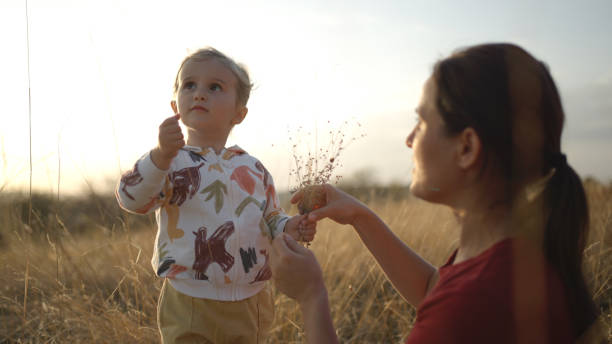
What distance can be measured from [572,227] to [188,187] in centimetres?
152

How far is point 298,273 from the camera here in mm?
1734

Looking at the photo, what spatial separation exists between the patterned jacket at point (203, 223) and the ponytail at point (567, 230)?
1.18 meters

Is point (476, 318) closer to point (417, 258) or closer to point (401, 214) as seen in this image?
point (417, 258)

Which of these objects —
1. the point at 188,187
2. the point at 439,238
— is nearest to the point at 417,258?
the point at 188,187

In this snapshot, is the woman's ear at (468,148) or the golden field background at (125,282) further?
the golden field background at (125,282)

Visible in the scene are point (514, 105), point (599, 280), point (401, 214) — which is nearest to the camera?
point (514, 105)

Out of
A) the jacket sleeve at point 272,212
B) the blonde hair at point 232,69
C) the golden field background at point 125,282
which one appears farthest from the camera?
the golden field background at point 125,282

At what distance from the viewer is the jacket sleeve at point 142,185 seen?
1914 millimetres

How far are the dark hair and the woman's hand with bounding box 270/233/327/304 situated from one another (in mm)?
699

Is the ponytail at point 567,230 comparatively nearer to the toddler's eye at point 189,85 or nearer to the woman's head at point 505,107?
the woman's head at point 505,107

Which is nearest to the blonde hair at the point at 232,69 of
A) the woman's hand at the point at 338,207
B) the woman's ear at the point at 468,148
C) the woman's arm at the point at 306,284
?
the woman's hand at the point at 338,207

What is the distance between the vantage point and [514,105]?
144cm

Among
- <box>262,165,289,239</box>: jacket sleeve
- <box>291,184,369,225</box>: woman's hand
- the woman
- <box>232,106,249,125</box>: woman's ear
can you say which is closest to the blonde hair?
<box>232,106,249,125</box>: woman's ear

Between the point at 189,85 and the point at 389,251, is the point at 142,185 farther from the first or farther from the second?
the point at 389,251
